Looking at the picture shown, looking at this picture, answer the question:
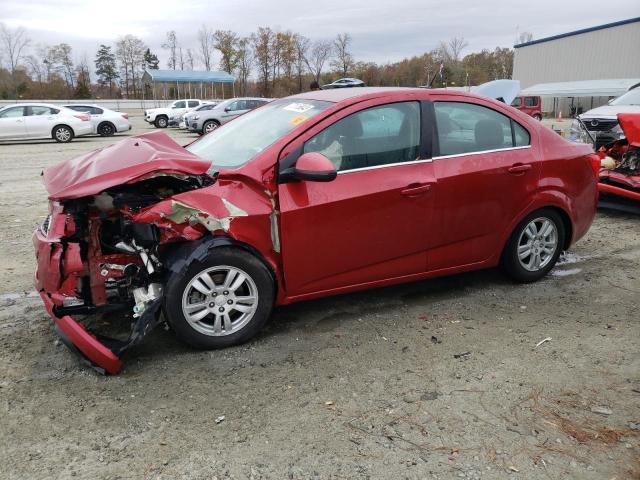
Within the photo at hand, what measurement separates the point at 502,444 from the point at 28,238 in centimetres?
561

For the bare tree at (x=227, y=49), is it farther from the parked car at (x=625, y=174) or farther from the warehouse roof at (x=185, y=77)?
the parked car at (x=625, y=174)

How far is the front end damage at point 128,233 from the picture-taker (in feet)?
10.6

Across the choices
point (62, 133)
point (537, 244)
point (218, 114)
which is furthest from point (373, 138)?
point (218, 114)

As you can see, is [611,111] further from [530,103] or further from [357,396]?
[530,103]

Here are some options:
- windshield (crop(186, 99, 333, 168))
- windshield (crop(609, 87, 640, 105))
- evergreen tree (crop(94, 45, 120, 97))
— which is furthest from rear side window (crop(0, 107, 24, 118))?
evergreen tree (crop(94, 45, 120, 97))

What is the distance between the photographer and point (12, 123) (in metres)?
17.8

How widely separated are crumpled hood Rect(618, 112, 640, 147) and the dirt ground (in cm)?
312

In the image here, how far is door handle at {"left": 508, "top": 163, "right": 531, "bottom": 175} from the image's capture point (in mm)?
4328

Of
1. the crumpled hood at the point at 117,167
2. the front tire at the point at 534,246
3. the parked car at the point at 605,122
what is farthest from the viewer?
the parked car at the point at 605,122

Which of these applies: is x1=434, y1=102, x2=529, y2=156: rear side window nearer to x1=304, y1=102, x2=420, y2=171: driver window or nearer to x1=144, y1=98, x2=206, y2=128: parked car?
x1=304, y1=102, x2=420, y2=171: driver window

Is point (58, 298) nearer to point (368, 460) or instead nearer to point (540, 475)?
point (368, 460)

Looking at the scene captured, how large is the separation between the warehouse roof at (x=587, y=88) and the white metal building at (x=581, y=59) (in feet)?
0.80

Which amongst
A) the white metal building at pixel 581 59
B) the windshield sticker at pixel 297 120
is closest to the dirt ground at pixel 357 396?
the windshield sticker at pixel 297 120

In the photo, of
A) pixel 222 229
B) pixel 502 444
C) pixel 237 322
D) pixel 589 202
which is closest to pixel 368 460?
pixel 502 444
